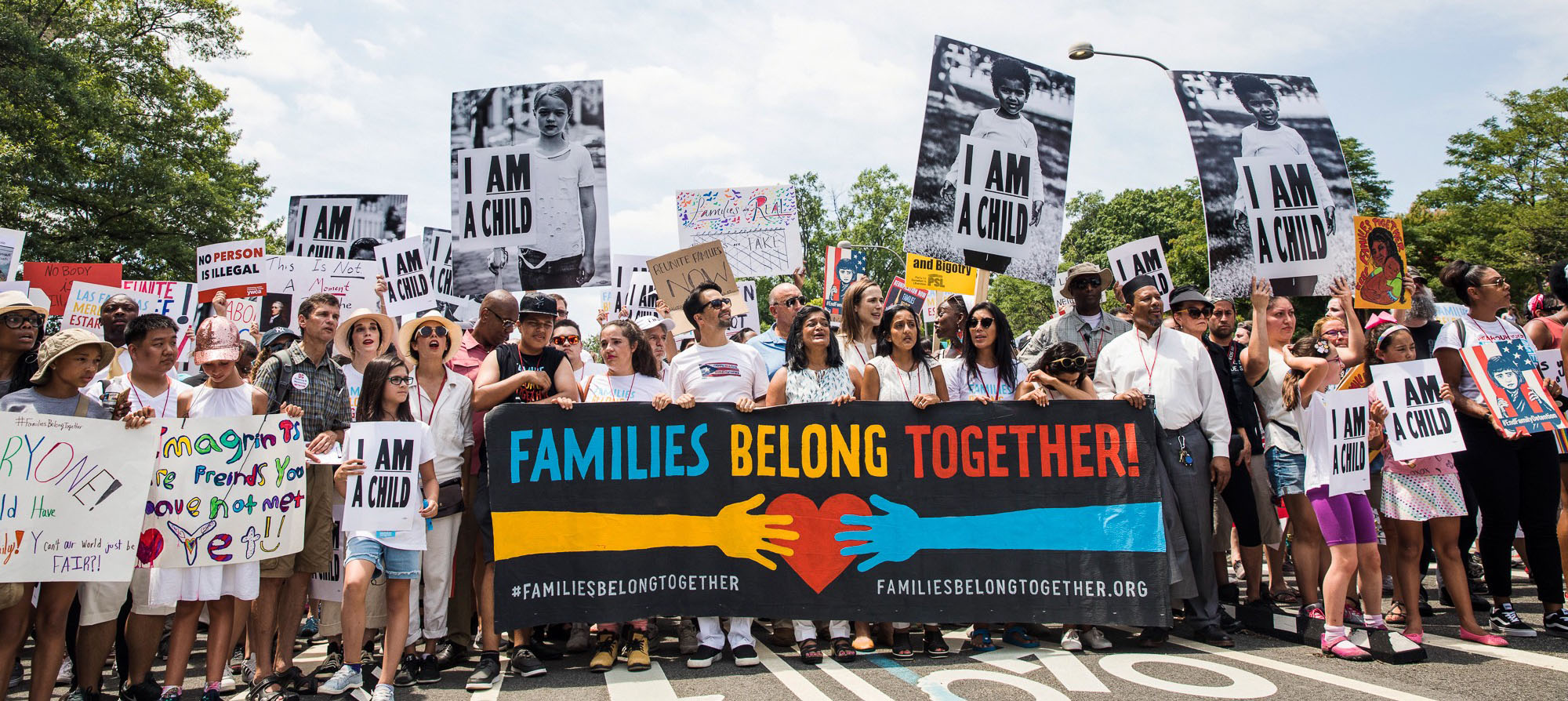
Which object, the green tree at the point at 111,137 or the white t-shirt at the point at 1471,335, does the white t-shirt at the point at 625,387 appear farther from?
the green tree at the point at 111,137

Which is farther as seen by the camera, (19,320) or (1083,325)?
(1083,325)

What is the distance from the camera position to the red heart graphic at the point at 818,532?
5324 millimetres

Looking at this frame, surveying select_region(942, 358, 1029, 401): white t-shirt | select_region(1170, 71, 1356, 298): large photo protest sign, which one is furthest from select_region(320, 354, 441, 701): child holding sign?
select_region(1170, 71, 1356, 298): large photo protest sign

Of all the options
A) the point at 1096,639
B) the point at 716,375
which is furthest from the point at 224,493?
the point at 1096,639

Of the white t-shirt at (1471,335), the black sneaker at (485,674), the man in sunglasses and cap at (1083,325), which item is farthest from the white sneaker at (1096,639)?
the black sneaker at (485,674)

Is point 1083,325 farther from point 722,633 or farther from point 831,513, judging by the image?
point 722,633

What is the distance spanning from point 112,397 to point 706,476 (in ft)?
10.0

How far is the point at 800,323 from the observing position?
5.65 meters

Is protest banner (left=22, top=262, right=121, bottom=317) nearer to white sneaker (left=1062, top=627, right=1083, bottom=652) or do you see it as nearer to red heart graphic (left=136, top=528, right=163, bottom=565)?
red heart graphic (left=136, top=528, right=163, bottom=565)

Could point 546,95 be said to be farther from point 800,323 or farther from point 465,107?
point 800,323

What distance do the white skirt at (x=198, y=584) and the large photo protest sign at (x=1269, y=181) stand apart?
614 centimetres

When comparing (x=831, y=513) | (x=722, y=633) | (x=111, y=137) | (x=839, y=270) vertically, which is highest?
(x=111, y=137)

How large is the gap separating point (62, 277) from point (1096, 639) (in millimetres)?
10642

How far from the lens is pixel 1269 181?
699cm
